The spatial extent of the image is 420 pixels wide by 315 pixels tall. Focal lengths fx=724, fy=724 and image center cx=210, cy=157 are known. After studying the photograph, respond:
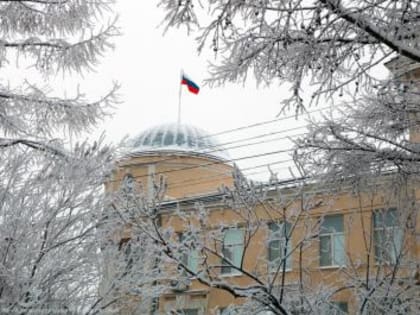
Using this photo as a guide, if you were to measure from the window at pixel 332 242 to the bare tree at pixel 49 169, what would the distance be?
9598 mm

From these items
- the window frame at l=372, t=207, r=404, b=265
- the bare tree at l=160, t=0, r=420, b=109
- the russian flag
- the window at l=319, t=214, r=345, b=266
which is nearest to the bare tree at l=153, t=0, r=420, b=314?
the bare tree at l=160, t=0, r=420, b=109

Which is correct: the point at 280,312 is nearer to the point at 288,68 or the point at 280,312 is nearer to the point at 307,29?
the point at 288,68

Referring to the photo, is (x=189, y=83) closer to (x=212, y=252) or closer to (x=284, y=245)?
(x=284, y=245)

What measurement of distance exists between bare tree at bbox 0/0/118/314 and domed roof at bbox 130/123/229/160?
18.1m

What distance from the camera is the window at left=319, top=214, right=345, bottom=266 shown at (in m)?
17.2

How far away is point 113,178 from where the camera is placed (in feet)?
23.6

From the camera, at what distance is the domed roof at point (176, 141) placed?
2741 cm

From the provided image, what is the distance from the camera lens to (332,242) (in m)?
17.5

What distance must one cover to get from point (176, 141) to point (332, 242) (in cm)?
1199

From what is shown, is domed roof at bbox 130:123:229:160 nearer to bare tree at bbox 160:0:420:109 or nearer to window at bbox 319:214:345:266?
window at bbox 319:214:345:266

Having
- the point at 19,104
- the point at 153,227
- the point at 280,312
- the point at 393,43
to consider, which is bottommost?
the point at 280,312

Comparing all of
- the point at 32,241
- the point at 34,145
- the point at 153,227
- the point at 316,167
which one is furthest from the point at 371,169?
the point at 34,145

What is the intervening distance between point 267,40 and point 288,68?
250 millimetres

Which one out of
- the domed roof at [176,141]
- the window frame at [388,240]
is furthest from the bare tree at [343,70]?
the domed roof at [176,141]
